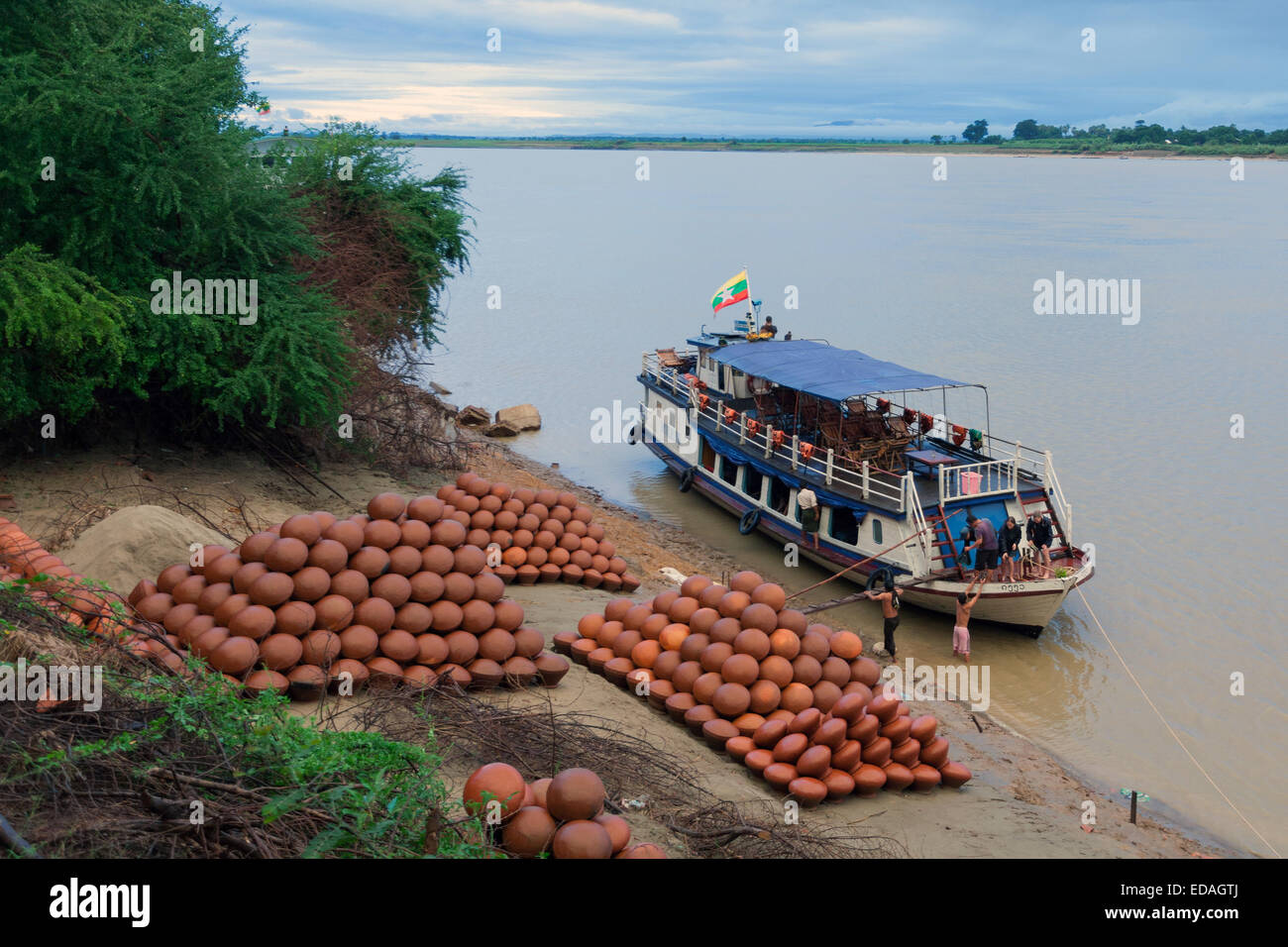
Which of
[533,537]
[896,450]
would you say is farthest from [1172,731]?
[533,537]

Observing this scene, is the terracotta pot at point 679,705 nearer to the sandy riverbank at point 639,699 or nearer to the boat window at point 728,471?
the sandy riverbank at point 639,699

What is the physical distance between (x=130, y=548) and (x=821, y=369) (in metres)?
13.3

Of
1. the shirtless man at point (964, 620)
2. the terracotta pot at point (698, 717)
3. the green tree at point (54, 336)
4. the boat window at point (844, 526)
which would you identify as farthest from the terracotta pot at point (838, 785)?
the green tree at point (54, 336)

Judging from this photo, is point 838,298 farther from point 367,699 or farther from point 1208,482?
point 367,699

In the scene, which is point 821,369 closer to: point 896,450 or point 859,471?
point 896,450

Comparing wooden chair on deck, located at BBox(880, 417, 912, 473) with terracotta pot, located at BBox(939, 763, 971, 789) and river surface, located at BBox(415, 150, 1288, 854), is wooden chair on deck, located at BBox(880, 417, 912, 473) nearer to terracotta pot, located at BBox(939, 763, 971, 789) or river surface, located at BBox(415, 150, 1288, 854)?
river surface, located at BBox(415, 150, 1288, 854)

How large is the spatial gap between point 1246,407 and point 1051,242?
51.3 m

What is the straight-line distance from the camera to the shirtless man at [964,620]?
54.3 ft

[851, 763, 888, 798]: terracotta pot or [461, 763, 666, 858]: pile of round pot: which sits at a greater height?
[461, 763, 666, 858]: pile of round pot

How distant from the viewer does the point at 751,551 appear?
72.5ft

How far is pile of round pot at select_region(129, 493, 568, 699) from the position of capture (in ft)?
33.1

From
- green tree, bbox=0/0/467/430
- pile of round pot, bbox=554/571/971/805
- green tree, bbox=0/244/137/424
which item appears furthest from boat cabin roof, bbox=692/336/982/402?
green tree, bbox=0/244/137/424

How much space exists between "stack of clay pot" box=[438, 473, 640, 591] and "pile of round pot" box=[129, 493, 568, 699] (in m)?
4.01
